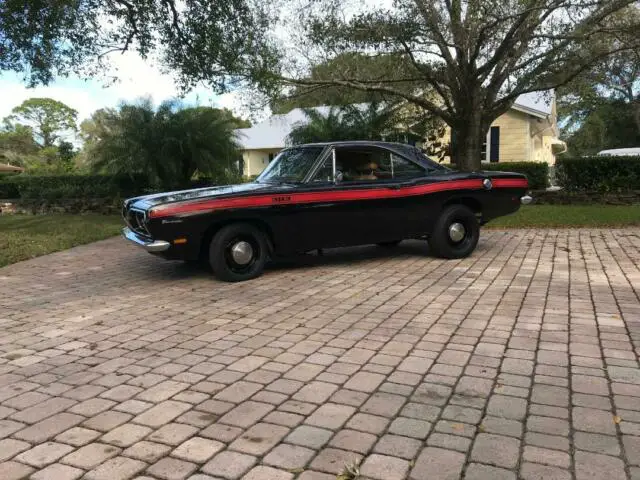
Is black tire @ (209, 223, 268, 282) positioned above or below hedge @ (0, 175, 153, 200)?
below

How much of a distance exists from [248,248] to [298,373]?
3229 mm

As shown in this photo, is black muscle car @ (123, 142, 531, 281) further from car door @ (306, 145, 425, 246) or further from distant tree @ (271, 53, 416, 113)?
distant tree @ (271, 53, 416, 113)

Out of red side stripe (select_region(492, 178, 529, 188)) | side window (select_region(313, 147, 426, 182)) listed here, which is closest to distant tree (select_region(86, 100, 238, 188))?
side window (select_region(313, 147, 426, 182))

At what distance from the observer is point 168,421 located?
313cm

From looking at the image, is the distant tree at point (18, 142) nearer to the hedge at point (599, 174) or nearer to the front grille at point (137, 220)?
the hedge at point (599, 174)

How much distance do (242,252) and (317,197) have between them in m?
1.17

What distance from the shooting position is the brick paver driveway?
272 cm

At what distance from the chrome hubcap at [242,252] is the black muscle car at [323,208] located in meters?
0.01

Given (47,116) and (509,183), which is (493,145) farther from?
(47,116)

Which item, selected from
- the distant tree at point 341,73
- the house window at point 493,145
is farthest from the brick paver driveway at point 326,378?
the house window at point 493,145

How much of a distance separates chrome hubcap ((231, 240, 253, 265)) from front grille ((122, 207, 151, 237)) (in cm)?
99

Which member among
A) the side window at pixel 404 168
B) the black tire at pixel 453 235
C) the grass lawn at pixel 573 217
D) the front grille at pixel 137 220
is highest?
the side window at pixel 404 168

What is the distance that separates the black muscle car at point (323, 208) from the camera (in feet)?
21.6

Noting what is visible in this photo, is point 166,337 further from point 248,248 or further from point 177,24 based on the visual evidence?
point 177,24
